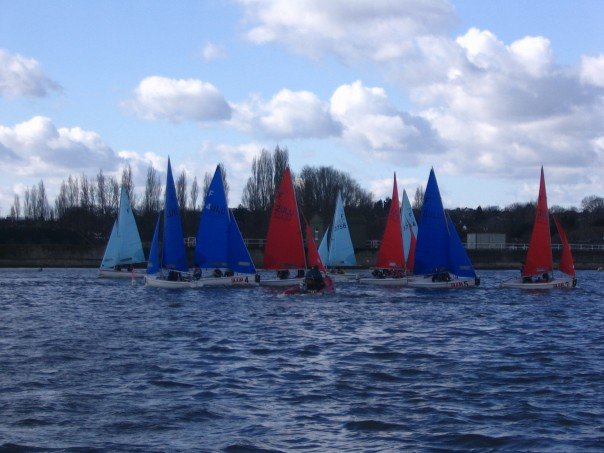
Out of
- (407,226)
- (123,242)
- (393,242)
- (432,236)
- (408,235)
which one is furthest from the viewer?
(123,242)

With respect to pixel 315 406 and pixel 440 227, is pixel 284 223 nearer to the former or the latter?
pixel 440 227

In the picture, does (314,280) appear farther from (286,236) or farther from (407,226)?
(407,226)

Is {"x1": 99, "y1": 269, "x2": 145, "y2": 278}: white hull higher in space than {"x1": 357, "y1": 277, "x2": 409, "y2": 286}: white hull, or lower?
higher

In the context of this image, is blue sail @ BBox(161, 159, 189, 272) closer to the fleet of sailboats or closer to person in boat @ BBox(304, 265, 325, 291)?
the fleet of sailboats

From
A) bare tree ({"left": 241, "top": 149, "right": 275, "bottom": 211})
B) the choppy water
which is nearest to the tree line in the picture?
bare tree ({"left": 241, "top": 149, "right": 275, "bottom": 211})

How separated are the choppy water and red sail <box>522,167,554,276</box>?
41.5 feet

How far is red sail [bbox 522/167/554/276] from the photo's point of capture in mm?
47497

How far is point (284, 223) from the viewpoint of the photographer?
155 ft

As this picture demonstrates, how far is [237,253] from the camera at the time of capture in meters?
48.7

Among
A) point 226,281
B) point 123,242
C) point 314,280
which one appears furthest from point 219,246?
point 123,242

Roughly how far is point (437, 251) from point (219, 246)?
36.9 feet

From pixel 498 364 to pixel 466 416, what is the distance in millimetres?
6138

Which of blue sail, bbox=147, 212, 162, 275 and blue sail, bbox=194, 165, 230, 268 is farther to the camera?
blue sail, bbox=147, 212, 162, 275

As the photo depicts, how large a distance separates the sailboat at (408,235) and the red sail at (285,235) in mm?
11319
